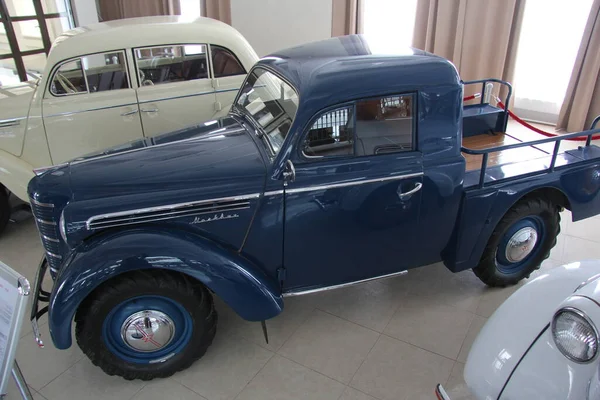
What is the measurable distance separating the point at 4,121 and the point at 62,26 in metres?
5.17

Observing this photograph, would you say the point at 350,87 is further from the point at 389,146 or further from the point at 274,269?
the point at 274,269

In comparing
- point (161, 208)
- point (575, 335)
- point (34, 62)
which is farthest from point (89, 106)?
point (34, 62)

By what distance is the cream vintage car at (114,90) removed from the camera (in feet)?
13.0

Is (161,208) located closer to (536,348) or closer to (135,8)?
(536,348)

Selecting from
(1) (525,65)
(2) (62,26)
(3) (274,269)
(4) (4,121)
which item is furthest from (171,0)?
(3) (274,269)

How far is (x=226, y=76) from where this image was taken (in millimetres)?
4367

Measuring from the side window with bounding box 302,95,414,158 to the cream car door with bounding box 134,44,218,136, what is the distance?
1975 millimetres

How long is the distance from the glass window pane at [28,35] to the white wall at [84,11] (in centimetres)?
66

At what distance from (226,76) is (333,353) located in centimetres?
271

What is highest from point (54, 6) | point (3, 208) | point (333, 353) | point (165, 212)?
point (54, 6)

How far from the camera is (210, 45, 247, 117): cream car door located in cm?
431

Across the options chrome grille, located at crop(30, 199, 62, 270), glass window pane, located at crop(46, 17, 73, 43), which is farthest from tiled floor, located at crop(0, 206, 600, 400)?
glass window pane, located at crop(46, 17, 73, 43)

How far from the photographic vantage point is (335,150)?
256 cm

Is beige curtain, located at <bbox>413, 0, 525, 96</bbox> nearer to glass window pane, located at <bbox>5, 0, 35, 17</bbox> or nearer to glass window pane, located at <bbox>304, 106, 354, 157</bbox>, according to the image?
glass window pane, located at <bbox>304, 106, 354, 157</bbox>
